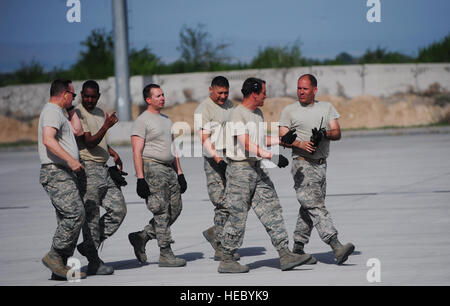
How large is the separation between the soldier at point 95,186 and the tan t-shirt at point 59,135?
420 mm

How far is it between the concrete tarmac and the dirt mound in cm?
1805

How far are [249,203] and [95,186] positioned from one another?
5.02 ft

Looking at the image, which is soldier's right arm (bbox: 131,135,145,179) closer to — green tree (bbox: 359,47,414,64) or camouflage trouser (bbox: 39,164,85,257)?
camouflage trouser (bbox: 39,164,85,257)

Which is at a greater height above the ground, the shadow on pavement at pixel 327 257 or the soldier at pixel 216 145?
the soldier at pixel 216 145

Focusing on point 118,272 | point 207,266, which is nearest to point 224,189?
point 207,266

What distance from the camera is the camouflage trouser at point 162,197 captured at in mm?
8812

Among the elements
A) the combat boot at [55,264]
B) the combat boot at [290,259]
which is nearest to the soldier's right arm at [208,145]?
the combat boot at [290,259]

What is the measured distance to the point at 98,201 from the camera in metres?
8.62

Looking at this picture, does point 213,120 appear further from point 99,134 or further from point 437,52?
point 437,52

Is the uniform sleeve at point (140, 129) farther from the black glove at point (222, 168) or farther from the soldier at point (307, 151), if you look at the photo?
the soldier at point (307, 151)

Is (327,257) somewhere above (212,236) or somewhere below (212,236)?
below
